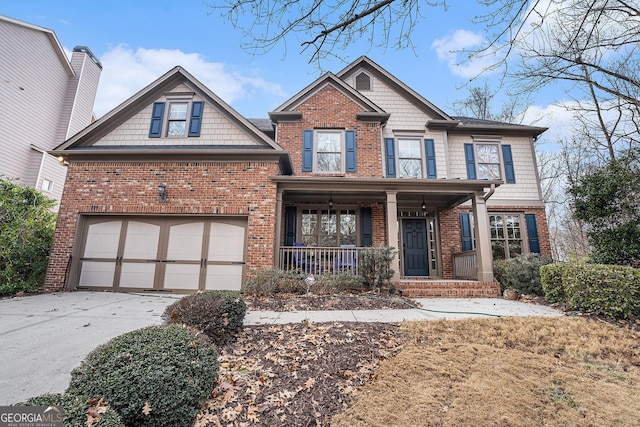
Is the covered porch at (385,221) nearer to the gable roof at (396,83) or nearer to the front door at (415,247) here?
the front door at (415,247)

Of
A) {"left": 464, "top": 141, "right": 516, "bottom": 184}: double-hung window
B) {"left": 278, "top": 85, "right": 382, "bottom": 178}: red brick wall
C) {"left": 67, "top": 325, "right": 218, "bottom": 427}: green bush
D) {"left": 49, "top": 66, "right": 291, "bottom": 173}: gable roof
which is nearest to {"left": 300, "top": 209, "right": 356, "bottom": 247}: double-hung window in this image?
{"left": 278, "top": 85, "right": 382, "bottom": 178}: red brick wall

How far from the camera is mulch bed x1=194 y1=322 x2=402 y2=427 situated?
2340 mm

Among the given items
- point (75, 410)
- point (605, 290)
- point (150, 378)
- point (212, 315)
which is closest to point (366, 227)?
point (605, 290)

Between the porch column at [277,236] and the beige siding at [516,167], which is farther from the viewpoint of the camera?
the beige siding at [516,167]

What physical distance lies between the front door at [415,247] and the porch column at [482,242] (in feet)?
6.63

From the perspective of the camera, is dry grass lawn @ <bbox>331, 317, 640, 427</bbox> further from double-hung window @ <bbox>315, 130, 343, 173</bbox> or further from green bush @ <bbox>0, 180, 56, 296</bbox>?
green bush @ <bbox>0, 180, 56, 296</bbox>

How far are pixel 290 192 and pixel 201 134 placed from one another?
3131mm

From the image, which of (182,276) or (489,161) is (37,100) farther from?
(489,161)

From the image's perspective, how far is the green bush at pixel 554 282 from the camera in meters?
6.20

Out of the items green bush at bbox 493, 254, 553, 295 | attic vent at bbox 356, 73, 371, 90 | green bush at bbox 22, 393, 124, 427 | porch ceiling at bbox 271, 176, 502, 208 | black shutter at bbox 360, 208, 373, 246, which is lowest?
green bush at bbox 22, 393, 124, 427

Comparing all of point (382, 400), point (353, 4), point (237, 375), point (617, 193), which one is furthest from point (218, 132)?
point (617, 193)

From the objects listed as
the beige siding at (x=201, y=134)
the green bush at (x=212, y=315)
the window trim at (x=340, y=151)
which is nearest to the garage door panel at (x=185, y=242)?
the beige siding at (x=201, y=134)

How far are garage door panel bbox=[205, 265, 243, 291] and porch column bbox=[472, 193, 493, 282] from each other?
6.44 m

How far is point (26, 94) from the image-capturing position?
41.9 ft
